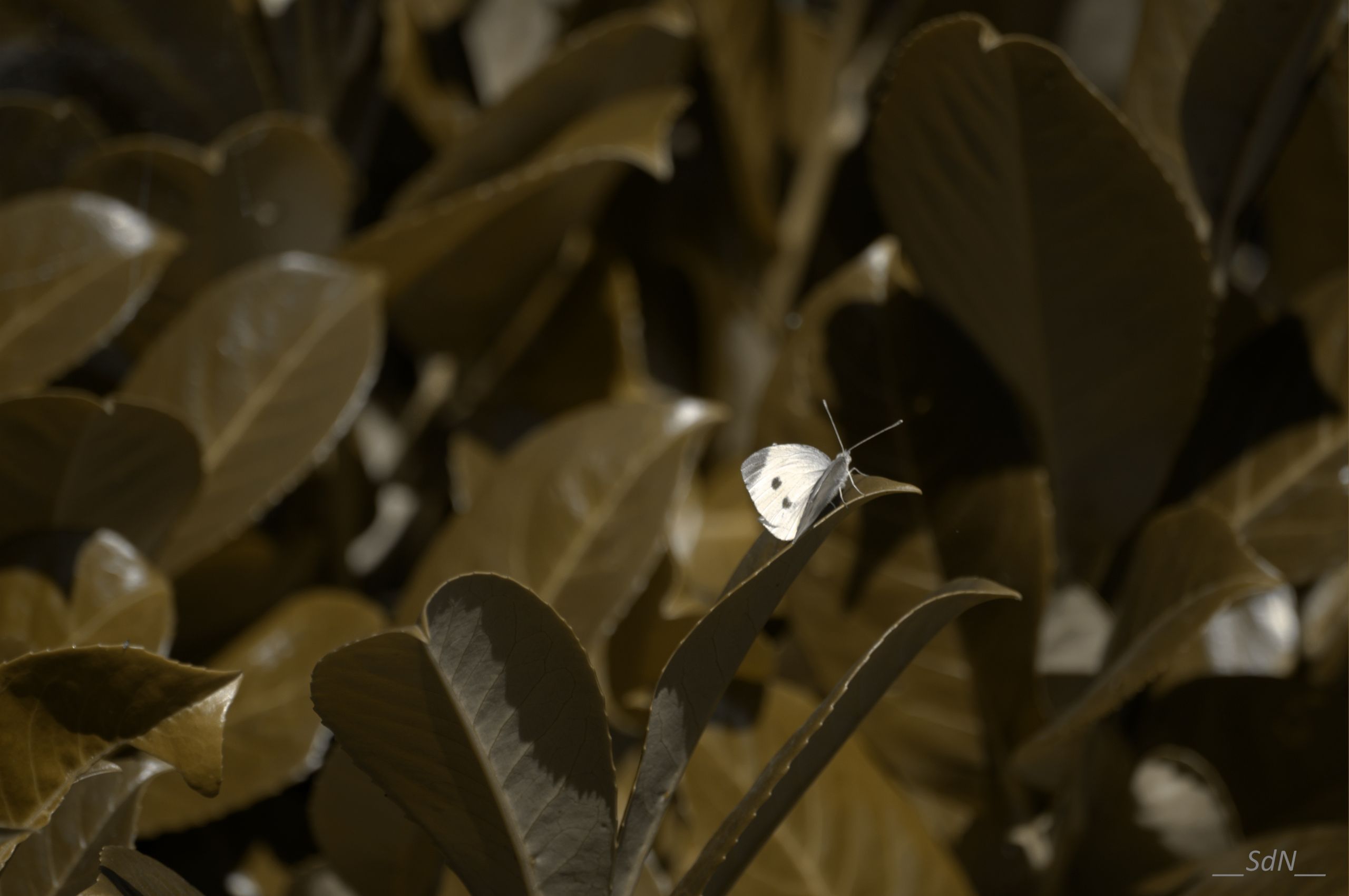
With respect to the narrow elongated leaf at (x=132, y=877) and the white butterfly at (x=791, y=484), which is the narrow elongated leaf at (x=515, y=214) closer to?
the white butterfly at (x=791, y=484)

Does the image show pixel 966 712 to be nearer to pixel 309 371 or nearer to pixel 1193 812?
pixel 1193 812

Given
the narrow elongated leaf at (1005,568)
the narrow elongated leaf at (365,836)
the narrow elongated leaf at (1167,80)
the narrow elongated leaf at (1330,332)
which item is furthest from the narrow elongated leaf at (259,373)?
the narrow elongated leaf at (1330,332)

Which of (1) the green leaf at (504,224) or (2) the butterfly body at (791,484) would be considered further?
(1) the green leaf at (504,224)

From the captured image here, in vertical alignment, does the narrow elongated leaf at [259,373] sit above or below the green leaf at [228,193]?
below

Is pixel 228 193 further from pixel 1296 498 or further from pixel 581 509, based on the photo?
pixel 1296 498

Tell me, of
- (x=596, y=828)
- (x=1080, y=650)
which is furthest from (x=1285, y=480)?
(x=596, y=828)

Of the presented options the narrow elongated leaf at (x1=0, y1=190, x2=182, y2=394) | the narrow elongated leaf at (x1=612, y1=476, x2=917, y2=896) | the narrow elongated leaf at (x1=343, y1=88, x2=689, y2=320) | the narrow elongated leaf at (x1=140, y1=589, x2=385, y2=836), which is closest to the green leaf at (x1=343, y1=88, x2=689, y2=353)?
the narrow elongated leaf at (x1=343, y1=88, x2=689, y2=320)

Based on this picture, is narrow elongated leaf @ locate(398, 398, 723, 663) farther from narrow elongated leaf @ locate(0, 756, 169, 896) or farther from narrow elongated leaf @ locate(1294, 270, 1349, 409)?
narrow elongated leaf @ locate(1294, 270, 1349, 409)
